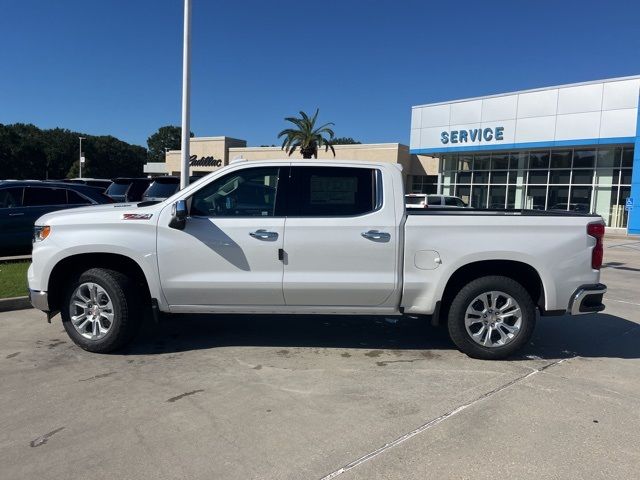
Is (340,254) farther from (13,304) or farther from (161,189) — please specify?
(161,189)

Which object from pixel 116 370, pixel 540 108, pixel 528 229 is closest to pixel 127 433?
pixel 116 370

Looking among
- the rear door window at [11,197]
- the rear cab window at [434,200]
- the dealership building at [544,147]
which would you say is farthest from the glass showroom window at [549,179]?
the rear door window at [11,197]

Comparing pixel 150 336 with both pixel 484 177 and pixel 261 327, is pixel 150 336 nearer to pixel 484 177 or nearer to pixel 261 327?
pixel 261 327

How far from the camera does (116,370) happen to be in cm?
496

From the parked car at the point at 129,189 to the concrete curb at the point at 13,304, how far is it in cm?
876

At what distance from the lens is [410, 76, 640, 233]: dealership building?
2594 centimetres

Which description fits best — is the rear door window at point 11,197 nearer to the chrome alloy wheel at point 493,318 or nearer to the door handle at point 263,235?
the door handle at point 263,235

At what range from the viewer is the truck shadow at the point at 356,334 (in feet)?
19.0

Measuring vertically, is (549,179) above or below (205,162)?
below

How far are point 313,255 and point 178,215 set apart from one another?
53.0 inches

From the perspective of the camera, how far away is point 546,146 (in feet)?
91.8

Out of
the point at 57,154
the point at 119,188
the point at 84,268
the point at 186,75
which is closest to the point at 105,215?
the point at 84,268

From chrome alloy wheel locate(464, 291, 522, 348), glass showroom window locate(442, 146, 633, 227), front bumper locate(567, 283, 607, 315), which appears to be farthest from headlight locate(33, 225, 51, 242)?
glass showroom window locate(442, 146, 633, 227)

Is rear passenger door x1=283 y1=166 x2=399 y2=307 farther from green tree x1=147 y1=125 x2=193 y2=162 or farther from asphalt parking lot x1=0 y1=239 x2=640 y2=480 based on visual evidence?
green tree x1=147 y1=125 x2=193 y2=162
